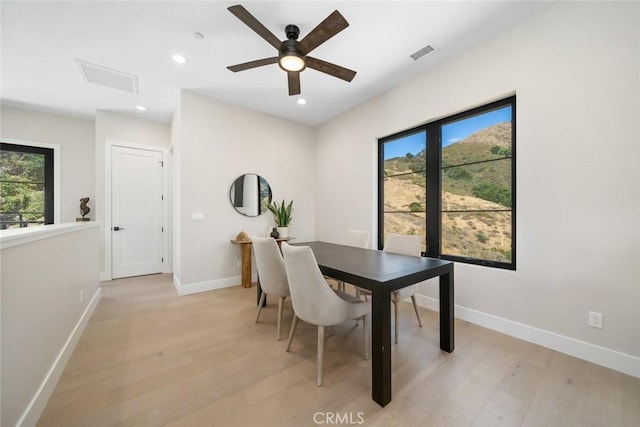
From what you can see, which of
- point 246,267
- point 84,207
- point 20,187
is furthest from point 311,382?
point 20,187

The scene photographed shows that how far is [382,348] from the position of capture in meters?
1.38

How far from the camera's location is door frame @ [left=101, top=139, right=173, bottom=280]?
400 cm

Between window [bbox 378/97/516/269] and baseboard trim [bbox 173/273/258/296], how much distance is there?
8.61ft

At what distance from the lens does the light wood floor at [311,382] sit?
4.29ft

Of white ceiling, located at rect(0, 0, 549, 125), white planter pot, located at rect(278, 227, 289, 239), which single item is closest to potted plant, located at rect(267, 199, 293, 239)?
white planter pot, located at rect(278, 227, 289, 239)

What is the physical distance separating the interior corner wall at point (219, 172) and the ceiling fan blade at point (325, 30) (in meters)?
2.16

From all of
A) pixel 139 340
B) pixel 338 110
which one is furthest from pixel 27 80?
pixel 338 110

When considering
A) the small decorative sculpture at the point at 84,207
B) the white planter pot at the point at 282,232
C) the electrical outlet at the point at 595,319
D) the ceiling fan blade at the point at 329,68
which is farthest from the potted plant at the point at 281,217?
the electrical outlet at the point at 595,319

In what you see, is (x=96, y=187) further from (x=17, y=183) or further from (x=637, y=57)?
(x=637, y=57)

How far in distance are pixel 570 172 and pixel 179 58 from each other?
12.8ft

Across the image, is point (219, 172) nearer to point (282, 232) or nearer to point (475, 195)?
point (282, 232)

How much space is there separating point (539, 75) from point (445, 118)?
2.82 feet

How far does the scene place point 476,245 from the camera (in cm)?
256

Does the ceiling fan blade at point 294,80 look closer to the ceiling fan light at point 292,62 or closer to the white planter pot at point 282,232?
the ceiling fan light at point 292,62
